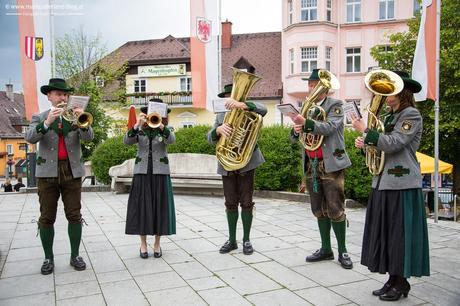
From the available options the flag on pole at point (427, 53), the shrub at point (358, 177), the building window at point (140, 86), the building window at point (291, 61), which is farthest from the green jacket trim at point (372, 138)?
the building window at point (140, 86)

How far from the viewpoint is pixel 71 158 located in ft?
17.2

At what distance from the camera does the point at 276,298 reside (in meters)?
4.24

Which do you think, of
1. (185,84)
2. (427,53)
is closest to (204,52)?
(427,53)

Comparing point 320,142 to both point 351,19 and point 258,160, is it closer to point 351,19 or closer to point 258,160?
point 258,160

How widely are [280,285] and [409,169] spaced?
1.74m

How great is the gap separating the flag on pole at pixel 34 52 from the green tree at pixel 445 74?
14.5 meters

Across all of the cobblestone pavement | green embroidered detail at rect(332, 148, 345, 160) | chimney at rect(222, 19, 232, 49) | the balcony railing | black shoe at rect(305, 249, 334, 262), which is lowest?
the cobblestone pavement

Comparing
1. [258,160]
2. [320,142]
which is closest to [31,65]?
[258,160]

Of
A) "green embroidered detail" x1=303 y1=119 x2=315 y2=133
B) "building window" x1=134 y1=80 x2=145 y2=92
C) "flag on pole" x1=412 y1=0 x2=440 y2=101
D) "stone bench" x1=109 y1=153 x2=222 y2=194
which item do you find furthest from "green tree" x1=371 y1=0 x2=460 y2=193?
"building window" x1=134 y1=80 x2=145 y2=92

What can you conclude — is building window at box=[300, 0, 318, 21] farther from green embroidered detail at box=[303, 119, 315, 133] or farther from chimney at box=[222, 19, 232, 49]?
green embroidered detail at box=[303, 119, 315, 133]

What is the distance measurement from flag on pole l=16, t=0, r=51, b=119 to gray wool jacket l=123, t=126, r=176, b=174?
715 cm

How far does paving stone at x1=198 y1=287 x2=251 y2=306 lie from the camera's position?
4.13 meters

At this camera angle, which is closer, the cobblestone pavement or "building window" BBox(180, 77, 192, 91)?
the cobblestone pavement

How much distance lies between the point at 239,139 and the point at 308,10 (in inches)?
937
